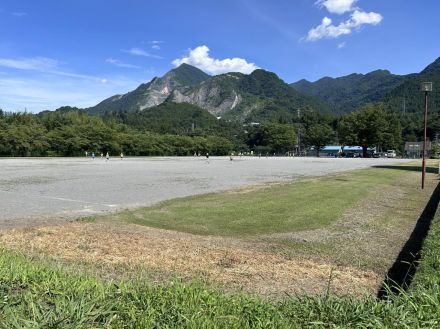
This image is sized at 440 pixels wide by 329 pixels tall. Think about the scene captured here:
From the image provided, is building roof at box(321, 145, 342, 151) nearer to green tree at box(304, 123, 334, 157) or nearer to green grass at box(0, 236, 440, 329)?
green tree at box(304, 123, 334, 157)

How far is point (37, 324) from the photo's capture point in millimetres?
2926

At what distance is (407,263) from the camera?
23.8 ft

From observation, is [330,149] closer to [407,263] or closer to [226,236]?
[226,236]

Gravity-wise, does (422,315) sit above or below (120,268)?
above

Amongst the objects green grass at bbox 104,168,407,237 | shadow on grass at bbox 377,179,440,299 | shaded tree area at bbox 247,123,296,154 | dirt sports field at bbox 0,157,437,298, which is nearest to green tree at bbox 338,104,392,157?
shaded tree area at bbox 247,123,296,154

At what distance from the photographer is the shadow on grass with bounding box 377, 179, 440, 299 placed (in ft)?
19.5

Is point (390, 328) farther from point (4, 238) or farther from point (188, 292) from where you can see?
point (4, 238)

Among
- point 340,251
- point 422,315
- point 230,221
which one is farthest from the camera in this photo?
point 230,221

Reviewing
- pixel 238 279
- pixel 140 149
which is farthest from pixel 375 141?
pixel 238 279

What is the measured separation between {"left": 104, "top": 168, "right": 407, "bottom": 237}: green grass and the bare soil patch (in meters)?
1.19

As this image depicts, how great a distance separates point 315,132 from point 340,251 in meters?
124

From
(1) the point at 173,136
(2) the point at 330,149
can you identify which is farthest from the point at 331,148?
(1) the point at 173,136

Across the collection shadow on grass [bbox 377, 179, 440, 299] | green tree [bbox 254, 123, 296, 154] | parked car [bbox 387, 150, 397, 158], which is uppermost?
green tree [bbox 254, 123, 296, 154]

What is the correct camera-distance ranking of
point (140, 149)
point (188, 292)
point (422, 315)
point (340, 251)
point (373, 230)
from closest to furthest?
point (422, 315), point (188, 292), point (340, 251), point (373, 230), point (140, 149)
